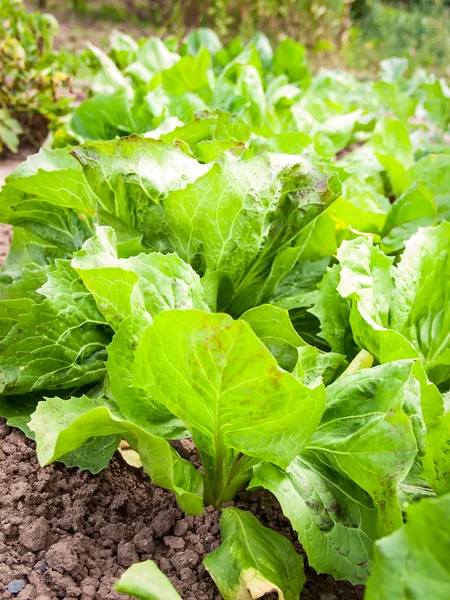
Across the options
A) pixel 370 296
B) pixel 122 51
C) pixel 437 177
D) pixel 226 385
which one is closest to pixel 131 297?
pixel 226 385

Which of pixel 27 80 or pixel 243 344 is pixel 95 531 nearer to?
pixel 243 344

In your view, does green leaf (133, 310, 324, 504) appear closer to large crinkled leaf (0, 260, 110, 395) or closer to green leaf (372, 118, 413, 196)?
large crinkled leaf (0, 260, 110, 395)

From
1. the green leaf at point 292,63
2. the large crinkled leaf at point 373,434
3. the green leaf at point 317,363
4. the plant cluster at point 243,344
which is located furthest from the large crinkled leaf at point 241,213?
the green leaf at point 292,63

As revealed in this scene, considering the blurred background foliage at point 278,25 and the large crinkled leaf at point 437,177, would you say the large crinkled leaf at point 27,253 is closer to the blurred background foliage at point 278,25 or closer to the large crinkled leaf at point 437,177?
the large crinkled leaf at point 437,177

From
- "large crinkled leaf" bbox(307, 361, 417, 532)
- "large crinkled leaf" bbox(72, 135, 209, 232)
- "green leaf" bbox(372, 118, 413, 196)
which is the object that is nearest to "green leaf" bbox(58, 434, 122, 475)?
"large crinkled leaf" bbox(307, 361, 417, 532)

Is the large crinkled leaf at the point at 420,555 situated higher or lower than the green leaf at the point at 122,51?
lower
